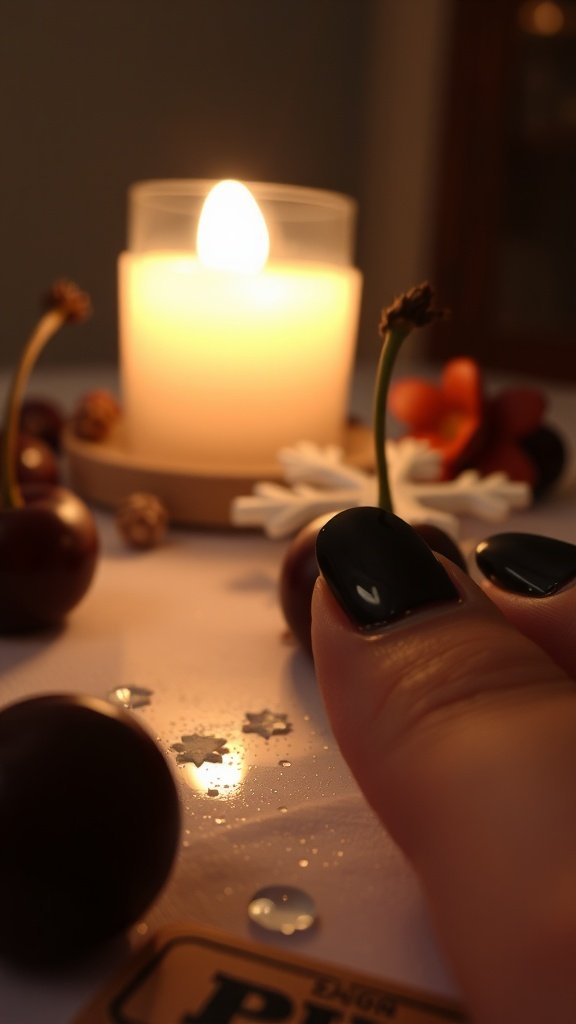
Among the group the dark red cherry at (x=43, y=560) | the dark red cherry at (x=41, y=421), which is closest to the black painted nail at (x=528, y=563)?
the dark red cherry at (x=43, y=560)

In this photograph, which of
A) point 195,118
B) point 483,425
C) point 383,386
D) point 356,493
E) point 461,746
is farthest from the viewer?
point 195,118

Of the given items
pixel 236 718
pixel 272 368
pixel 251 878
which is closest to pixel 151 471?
pixel 272 368

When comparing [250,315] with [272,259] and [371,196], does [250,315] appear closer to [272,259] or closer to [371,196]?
[272,259]

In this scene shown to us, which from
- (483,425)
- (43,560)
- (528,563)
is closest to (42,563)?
(43,560)

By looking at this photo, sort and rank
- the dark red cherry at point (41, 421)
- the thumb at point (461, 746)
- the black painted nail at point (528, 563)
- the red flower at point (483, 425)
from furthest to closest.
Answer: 1. the dark red cherry at point (41, 421)
2. the red flower at point (483, 425)
3. the black painted nail at point (528, 563)
4. the thumb at point (461, 746)

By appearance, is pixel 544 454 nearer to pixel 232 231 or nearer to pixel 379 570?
pixel 232 231

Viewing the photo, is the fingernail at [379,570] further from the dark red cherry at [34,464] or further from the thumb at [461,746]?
the dark red cherry at [34,464]
